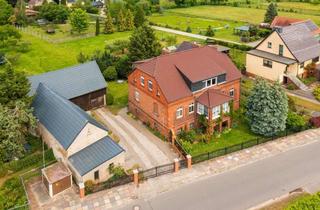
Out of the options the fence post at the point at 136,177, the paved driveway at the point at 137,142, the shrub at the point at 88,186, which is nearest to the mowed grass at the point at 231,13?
the paved driveway at the point at 137,142

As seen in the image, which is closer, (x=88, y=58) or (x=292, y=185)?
(x=292, y=185)

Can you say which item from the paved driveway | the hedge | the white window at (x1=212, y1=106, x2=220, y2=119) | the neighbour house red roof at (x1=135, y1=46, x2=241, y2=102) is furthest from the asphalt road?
the hedge

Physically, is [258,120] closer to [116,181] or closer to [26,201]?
[116,181]

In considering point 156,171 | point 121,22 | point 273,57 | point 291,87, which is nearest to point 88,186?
point 156,171

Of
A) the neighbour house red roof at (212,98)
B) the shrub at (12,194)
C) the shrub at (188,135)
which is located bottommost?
the shrub at (12,194)

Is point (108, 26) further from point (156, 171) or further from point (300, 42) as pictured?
point (156, 171)

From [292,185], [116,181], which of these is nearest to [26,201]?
[116,181]

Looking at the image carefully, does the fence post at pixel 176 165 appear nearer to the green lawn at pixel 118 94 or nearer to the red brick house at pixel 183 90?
the red brick house at pixel 183 90
